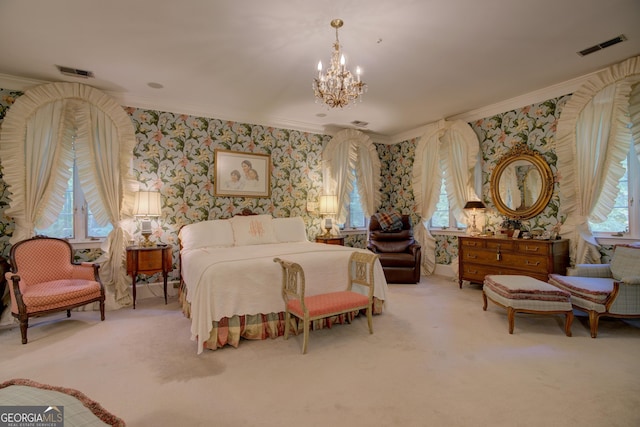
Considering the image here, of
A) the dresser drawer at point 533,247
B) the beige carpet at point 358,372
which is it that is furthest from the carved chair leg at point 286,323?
the dresser drawer at point 533,247

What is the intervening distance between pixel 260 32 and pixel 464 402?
3285 millimetres

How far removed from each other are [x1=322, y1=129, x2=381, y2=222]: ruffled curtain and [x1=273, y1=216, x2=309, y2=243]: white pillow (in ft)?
4.18

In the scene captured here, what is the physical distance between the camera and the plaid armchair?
2.97m

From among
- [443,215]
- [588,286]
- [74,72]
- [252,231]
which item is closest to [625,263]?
[588,286]

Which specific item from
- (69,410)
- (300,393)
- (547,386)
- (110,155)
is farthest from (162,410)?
(110,155)

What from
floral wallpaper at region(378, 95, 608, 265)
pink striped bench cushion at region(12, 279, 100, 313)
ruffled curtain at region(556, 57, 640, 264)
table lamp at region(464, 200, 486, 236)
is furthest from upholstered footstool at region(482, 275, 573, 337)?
pink striped bench cushion at region(12, 279, 100, 313)

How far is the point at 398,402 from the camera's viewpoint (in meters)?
2.04

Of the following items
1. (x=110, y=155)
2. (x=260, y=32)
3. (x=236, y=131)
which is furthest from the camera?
(x=236, y=131)

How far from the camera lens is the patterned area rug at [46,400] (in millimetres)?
1118

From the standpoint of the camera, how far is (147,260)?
4066 millimetres

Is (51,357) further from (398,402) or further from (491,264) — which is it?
(491,264)

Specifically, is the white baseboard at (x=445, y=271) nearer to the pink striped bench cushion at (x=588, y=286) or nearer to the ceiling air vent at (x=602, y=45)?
the pink striped bench cushion at (x=588, y=286)

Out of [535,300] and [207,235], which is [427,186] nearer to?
[535,300]

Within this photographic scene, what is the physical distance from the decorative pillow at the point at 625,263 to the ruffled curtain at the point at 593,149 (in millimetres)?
503
